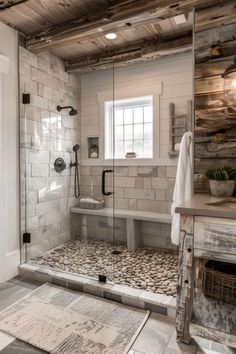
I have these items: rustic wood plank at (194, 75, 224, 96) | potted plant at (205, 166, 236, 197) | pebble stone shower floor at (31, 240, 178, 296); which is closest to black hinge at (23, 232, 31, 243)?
pebble stone shower floor at (31, 240, 178, 296)

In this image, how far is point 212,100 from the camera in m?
1.99

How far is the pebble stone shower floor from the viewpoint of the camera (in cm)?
235

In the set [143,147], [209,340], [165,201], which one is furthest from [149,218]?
[209,340]

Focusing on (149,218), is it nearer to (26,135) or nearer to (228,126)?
(228,126)

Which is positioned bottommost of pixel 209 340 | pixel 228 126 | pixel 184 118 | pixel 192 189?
pixel 209 340

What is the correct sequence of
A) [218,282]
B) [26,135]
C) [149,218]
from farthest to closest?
[149,218]
[26,135]
[218,282]

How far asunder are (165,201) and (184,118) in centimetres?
110

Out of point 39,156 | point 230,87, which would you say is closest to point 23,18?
point 39,156

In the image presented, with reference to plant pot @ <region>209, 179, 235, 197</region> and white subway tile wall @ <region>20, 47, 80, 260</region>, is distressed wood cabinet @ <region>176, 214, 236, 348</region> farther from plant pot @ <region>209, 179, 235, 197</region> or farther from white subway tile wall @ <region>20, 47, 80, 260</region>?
white subway tile wall @ <region>20, 47, 80, 260</region>

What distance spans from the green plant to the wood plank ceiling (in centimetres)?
130

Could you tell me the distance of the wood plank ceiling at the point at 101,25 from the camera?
79.7 inches

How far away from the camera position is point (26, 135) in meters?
2.77

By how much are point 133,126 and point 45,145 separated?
1.29m

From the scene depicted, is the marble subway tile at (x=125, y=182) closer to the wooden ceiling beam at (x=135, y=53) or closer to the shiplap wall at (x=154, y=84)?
the shiplap wall at (x=154, y=84)
